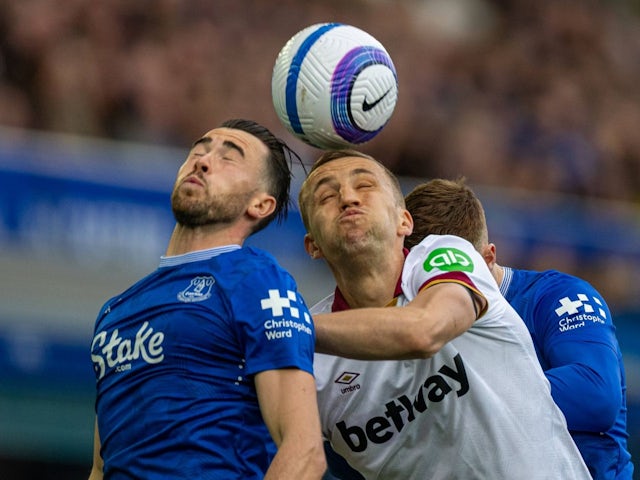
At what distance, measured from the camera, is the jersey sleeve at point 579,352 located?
459cm

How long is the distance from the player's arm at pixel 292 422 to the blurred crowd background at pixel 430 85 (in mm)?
4669

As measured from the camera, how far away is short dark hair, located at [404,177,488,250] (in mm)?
5039

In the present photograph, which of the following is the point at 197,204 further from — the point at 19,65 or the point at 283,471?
the point at 19,65

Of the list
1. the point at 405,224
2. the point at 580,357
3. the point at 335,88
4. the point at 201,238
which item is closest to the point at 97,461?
the point at 201,238

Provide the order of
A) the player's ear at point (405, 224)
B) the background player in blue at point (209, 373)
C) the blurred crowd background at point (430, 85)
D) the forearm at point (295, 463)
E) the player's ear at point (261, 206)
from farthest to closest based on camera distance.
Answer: the blurred crowd background at point (430, 85) → the player's ear at point (405, 224) → the player's ear at point (261, 206) → the background player in blue at point (209, 373) → the forearm at point (295, 463)

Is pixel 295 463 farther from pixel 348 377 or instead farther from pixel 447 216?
pixel 447 216

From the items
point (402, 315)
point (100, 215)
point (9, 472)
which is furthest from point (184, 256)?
point (9, 472)

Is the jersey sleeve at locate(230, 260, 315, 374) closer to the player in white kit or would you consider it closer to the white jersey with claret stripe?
the player in white kit

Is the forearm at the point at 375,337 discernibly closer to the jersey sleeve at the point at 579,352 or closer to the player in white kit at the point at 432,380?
the player in white kit at the point at 432,380

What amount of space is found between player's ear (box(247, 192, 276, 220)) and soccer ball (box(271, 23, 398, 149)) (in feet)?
1.64

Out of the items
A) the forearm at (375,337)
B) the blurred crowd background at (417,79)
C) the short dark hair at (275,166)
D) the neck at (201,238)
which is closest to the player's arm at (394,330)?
the forearm at (375,337)

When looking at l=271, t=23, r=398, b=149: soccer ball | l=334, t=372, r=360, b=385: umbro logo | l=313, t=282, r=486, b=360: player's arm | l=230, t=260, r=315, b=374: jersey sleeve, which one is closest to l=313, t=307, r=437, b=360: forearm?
l=313, t=282, r=486, b=360: player's arm

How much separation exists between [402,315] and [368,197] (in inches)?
32.8

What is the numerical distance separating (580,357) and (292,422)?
1713mm
